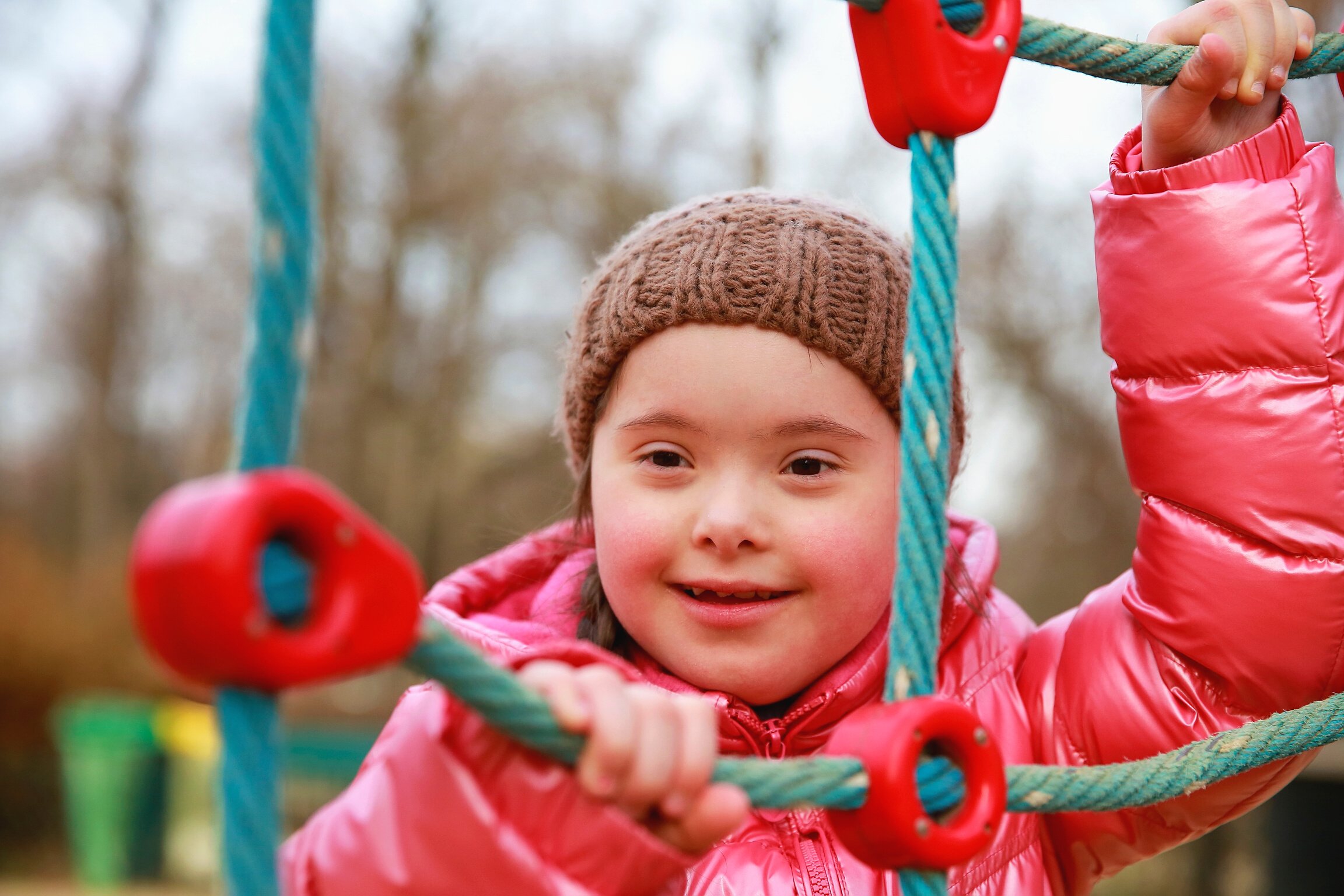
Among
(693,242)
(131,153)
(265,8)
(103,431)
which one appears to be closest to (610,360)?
(693,242)

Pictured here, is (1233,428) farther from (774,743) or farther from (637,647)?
(637,647)

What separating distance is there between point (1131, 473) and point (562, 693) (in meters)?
0.70

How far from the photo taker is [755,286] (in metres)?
1.16

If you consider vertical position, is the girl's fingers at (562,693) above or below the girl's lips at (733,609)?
above

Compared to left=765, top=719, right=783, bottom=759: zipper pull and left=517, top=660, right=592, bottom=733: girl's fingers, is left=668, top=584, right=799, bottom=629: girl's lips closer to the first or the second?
left=765, top=719, right=783, bottom=759: zipper pull

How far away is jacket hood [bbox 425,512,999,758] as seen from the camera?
1.13m

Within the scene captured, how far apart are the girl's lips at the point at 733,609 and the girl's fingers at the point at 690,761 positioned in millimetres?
433

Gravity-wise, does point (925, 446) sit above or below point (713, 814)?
above

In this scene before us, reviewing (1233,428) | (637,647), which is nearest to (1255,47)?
(1233,428)

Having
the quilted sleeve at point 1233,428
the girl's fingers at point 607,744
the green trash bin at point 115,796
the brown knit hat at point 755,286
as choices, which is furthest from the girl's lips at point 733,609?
the green trash bin at point 115,796

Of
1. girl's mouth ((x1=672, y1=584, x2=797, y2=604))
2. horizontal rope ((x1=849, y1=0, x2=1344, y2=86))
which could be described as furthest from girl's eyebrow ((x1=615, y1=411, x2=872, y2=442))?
horizontal rope ((x1=849, y1=0, x2=1344, y2=86))

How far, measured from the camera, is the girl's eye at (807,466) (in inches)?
44.2

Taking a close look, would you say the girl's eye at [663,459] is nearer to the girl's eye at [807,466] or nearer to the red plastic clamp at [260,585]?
the girl's eye at [807,466]

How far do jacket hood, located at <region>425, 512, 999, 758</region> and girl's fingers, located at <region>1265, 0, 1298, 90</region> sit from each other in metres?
0.53
